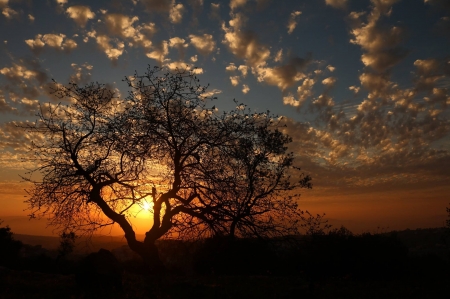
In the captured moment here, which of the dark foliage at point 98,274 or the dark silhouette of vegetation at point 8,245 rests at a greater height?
the dark silhouette of vegetation at point 8,245

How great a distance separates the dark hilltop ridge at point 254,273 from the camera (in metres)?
13.9

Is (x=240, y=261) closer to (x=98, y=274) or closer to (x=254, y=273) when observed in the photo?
(x=254, y=273)

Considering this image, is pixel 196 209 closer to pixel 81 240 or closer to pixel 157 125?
pixel 157 125

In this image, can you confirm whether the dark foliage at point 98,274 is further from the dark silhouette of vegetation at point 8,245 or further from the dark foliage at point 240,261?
the dark silhouette of vegetation at point 8,245

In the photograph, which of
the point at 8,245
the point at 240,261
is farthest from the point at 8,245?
the point at 240,261

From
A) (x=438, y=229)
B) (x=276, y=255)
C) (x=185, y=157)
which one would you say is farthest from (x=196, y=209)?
(x=438, y=229)

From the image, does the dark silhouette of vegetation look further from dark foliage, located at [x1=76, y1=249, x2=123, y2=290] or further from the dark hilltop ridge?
dark foliage, located at [x1=76, y1=249, x2=123, y2=290]

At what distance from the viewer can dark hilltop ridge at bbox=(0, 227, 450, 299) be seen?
45.6 feet

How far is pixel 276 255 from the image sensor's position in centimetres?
2778

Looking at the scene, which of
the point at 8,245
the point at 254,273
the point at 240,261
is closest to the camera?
the point at 254,273

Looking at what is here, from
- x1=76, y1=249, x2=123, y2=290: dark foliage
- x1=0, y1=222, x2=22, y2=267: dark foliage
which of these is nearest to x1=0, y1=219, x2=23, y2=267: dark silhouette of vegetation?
x1=0, y1=222, x2=22, y2=267: dark foliage

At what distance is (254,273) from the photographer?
1049 inches

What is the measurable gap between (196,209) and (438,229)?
228 feet

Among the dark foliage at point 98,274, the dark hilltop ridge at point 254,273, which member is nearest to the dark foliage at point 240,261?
the dark hilltop ridge at point 254,273
